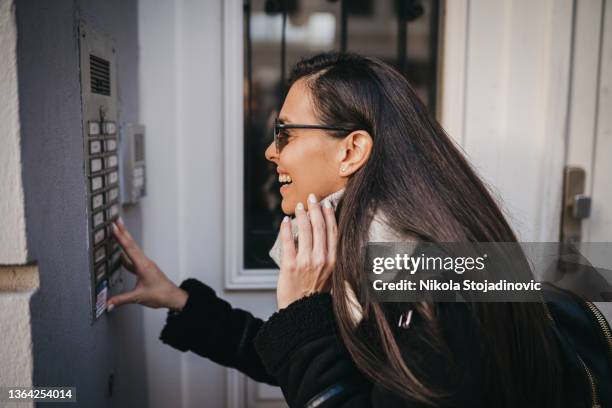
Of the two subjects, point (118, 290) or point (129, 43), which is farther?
point (129, 43)

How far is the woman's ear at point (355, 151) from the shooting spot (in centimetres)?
110

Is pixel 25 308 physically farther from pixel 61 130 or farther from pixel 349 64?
pixel 349 64

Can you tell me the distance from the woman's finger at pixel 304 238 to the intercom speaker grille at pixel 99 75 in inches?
23.6

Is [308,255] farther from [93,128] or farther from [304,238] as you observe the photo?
[93,128]

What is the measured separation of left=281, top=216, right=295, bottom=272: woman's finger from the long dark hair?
0.10 m

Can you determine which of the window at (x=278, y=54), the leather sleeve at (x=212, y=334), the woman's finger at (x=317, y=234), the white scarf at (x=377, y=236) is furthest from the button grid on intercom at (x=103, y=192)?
the white scarf at (x=377, y=236)

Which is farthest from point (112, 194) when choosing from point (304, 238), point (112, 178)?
point (304, 238)

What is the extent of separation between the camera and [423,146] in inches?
42.8

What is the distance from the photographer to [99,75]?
1.25 m

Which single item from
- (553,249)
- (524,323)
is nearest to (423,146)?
(524,323)

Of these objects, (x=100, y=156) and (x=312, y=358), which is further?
(x=100, y=156)

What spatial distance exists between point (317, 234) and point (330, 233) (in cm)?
3

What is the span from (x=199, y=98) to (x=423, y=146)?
88 cm

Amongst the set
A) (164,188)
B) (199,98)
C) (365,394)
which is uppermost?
(199,98)
